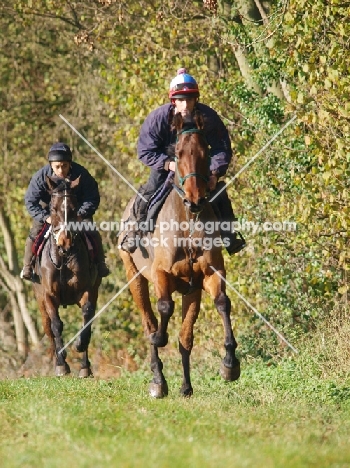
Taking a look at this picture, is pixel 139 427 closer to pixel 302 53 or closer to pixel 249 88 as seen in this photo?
pixel 302 53

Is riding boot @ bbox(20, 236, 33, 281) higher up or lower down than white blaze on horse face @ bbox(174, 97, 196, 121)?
lower down

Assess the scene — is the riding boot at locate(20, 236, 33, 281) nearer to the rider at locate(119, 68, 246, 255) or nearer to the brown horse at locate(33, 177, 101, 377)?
the brown horse at locate(33, 177, 101, 377)

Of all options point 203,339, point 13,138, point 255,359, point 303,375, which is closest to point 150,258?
point 303,375

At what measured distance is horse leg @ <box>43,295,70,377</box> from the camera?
1455 cm

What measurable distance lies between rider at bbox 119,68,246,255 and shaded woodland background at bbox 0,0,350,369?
1.73 meters

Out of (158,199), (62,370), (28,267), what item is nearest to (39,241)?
(28,267)

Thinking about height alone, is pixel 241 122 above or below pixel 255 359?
above

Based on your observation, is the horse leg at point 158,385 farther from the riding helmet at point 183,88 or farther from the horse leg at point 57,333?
the horse leg at point 57,333

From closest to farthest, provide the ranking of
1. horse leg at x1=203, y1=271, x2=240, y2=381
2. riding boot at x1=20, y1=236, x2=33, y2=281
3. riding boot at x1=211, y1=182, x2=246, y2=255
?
horse leg at x1=203, y1=271, x2=240, y2=381, riding boot at x1=211, y1=182, x2=246, y2=255, riding boot at x1=20, y1=236, x2=33, y2=281

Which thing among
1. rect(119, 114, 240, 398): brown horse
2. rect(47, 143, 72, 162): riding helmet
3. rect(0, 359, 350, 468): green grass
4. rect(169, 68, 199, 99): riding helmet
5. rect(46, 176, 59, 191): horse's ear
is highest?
rect(47, 143, 72, 162): riding helmet

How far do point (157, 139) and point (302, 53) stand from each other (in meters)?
3.04

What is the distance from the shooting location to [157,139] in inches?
447

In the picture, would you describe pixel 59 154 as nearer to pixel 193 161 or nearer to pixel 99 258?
pixel 99 258

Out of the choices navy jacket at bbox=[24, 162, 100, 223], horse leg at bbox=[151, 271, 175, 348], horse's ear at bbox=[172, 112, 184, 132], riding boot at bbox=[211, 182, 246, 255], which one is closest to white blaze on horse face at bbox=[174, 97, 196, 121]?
horse's ear at bbox=[172, 112, 184, 132]
